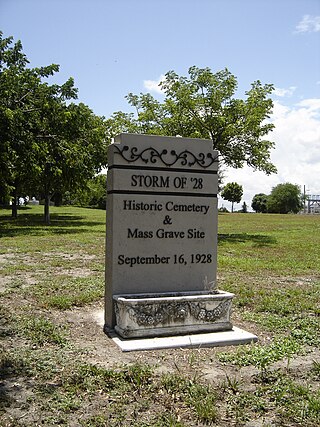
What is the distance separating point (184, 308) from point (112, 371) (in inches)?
54.8

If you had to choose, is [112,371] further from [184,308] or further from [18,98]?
[18,98]

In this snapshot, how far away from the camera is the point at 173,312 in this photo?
5262mm

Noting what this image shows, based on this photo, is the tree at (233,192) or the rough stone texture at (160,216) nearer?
the rough stone texture at (160,216)

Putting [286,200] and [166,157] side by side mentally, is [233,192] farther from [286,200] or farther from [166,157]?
[166,157]

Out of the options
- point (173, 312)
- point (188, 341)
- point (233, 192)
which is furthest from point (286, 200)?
A: point (188, 341)

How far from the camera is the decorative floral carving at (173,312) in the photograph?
513 centimetres

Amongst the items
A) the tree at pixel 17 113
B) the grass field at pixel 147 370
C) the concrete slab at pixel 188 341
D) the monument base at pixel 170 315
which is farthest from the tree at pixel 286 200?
the concrete slab at pixel 188 341

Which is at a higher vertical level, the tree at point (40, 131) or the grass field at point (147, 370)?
the tree at point (40, 131)

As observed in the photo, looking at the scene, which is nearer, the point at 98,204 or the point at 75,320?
the point at 75,320

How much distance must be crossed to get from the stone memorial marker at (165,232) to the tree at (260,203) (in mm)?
83687

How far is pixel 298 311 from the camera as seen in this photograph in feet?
21.6

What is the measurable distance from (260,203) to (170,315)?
88820 mm

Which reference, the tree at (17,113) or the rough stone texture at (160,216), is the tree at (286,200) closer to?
the tree at (17,113)

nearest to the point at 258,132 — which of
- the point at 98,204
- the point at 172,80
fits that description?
the point at 172,80
